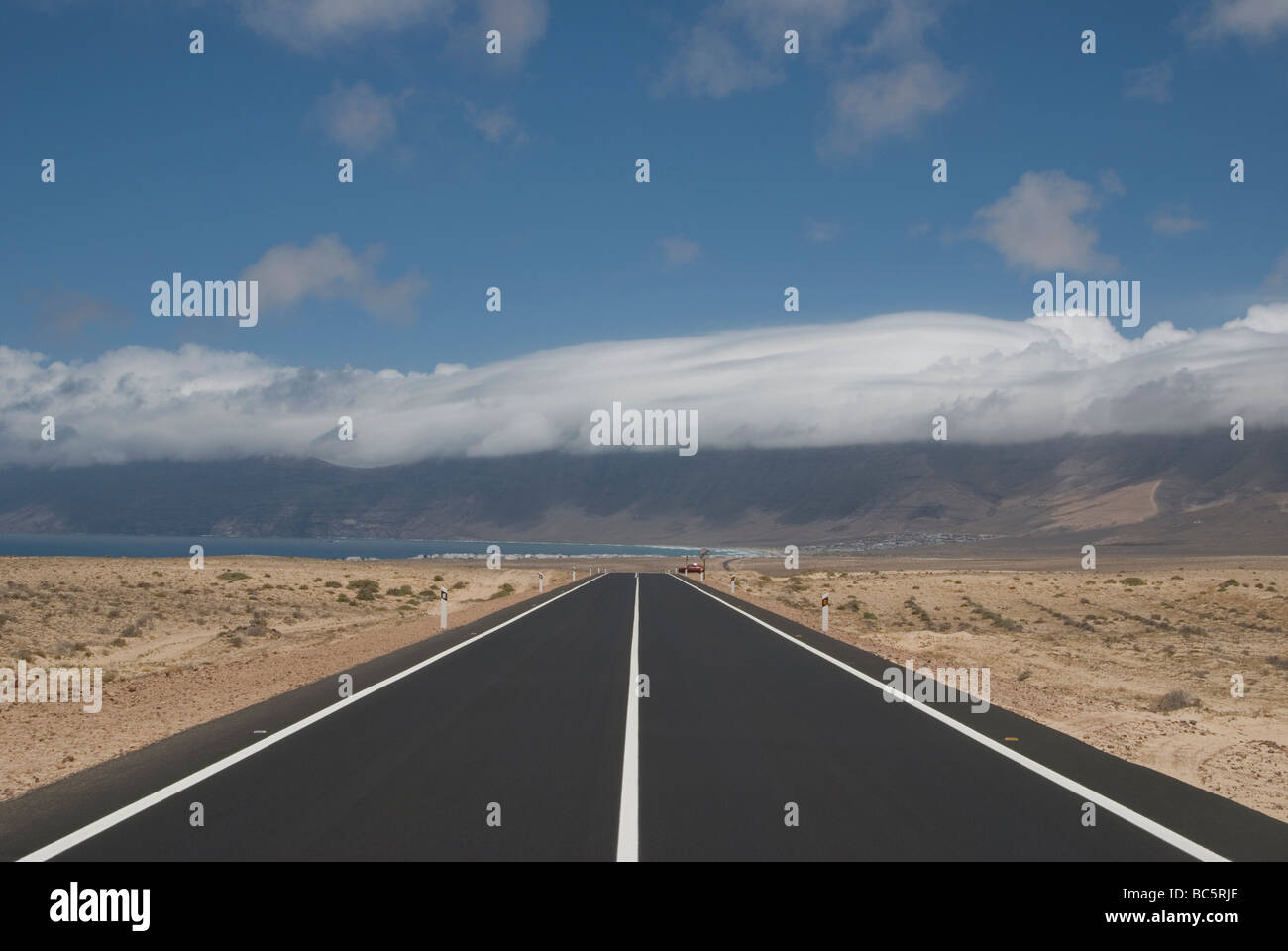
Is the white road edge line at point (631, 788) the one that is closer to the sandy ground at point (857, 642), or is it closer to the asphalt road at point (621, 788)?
the asphalt road at point (621, 788)

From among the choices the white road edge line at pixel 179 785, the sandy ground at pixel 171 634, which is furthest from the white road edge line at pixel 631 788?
the sandy ground at pixel 171 634

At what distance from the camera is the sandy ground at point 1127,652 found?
1195 centimetres

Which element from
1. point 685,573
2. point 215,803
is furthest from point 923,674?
A: point 685,573

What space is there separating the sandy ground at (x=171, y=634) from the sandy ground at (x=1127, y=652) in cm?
1095

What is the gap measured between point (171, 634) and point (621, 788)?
2678 centimetres

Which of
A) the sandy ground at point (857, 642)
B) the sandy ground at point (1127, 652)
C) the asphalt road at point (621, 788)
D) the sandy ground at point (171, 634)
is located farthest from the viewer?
the sandy ground at point (171, 634)

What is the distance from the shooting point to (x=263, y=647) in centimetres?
2712

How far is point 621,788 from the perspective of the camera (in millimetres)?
8883

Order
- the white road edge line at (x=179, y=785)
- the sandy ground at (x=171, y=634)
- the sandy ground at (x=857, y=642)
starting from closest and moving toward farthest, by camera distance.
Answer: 1. the white road edge line at (x=179, y=785)
2. the sandy ground at (x=857, y=642)
3. the sandy ground at (x=171, y=634)

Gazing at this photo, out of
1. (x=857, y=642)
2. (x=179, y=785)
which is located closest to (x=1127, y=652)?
(x=857, y=642)

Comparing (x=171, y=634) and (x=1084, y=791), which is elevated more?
(x=1084, y=791)

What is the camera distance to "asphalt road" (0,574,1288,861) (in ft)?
23.4
